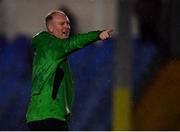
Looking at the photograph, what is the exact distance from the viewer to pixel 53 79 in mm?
3945

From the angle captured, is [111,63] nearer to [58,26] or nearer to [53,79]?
[58,26]

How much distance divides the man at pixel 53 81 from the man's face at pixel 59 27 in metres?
0.03

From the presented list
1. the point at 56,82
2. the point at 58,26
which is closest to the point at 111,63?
the point at 58,26

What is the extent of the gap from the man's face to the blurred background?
1.28 m

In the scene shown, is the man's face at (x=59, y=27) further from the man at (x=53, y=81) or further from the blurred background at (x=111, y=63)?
the blurred background at (x=111, y=63)

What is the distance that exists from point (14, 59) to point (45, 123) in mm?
1937

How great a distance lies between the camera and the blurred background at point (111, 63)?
5414mm

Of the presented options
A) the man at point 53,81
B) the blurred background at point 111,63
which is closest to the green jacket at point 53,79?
the man at point 53,81

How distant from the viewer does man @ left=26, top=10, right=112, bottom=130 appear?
3.91 metres

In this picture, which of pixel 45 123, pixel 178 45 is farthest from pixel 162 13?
pixel 45 123

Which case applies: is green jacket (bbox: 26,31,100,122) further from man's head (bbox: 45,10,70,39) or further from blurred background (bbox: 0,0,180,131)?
blurred background (bbox: 0,0,180,131)

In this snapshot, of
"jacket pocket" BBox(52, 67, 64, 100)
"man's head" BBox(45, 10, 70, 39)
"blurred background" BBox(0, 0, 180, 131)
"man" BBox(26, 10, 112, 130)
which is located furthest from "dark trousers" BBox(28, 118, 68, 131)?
"blurred background" BBox(0, 0, 180, 131)

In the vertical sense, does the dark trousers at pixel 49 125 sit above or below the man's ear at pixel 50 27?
below

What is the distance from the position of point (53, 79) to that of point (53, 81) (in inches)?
0.5
